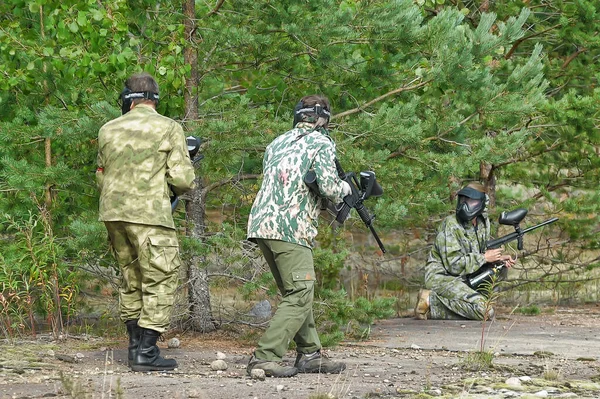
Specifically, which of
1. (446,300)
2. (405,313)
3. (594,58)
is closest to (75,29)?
(446,300)

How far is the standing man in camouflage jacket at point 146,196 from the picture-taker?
6.89 m

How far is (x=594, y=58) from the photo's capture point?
12.3m

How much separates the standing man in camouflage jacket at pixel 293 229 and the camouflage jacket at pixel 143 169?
60 cm

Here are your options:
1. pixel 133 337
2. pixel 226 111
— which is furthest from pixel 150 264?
pixel 226 111

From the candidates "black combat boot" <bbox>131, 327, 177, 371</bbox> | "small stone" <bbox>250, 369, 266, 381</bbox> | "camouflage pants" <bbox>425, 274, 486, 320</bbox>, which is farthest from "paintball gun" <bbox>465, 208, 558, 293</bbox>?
"black combat boot" <bbox>131, 327, 177, 371</bbox>

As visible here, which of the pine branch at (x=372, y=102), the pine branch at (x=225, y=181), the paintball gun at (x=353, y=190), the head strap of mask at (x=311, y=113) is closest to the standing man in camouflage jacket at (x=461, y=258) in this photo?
the pine branch at (x=372, y=102)

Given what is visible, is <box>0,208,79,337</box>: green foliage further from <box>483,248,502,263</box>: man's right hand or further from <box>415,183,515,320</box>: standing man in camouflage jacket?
<box>483,248,502,263</box>: man's right hand

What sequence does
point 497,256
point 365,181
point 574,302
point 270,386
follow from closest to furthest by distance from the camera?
point 270,386, point 365,181, point 497,256, point 574,302

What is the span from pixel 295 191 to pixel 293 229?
26 centimetres

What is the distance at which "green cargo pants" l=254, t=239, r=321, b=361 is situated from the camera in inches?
264

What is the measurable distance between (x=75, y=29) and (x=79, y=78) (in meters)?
0.99

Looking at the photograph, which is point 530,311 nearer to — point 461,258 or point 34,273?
point 461,258

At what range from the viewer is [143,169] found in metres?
6.89

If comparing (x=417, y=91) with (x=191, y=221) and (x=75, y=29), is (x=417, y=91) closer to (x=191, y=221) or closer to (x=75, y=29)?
(x=191, y=221)
